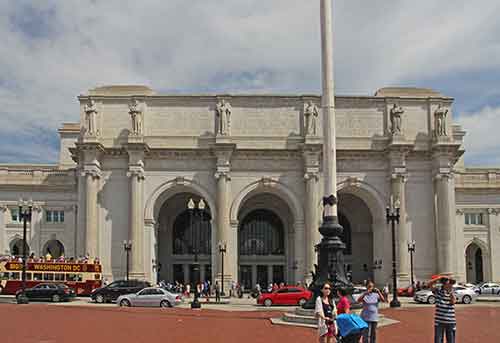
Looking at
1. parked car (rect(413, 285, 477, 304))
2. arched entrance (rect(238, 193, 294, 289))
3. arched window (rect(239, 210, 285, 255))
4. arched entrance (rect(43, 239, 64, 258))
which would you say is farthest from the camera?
arched window (rect(239, 210, 285, 255))

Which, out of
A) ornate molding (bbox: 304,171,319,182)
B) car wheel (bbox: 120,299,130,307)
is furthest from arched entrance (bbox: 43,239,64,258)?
car wheel (bbox: 120,299,130,307)

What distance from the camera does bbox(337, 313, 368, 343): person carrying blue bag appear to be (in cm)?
1363

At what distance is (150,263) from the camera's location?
60.4 meters

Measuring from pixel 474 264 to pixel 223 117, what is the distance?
114 feet

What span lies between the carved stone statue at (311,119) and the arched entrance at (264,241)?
29.1 feet

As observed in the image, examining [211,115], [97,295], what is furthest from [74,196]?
[97,295]

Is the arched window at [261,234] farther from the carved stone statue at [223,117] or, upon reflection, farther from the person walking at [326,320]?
the person walking at [326,320]

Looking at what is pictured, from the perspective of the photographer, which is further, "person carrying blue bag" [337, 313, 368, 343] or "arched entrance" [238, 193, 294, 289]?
"arched entrance" [238, 193, 294, 289]

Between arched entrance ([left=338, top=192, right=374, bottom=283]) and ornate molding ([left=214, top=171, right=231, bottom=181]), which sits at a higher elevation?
ornate molding ([left=214, top=171, right=231, bottom=181])

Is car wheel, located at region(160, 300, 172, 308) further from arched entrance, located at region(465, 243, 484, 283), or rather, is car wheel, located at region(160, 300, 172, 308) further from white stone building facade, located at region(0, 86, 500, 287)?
arched entrance, located at region(465, 243, 484, 283)

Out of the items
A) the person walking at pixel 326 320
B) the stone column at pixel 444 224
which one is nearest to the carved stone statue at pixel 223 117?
the stone column at pixel 444 224

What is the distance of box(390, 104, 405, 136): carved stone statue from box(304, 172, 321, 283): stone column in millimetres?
8963

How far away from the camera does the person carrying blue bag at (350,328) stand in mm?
13633

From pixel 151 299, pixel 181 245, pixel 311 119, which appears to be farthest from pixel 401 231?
pixel 151 299
